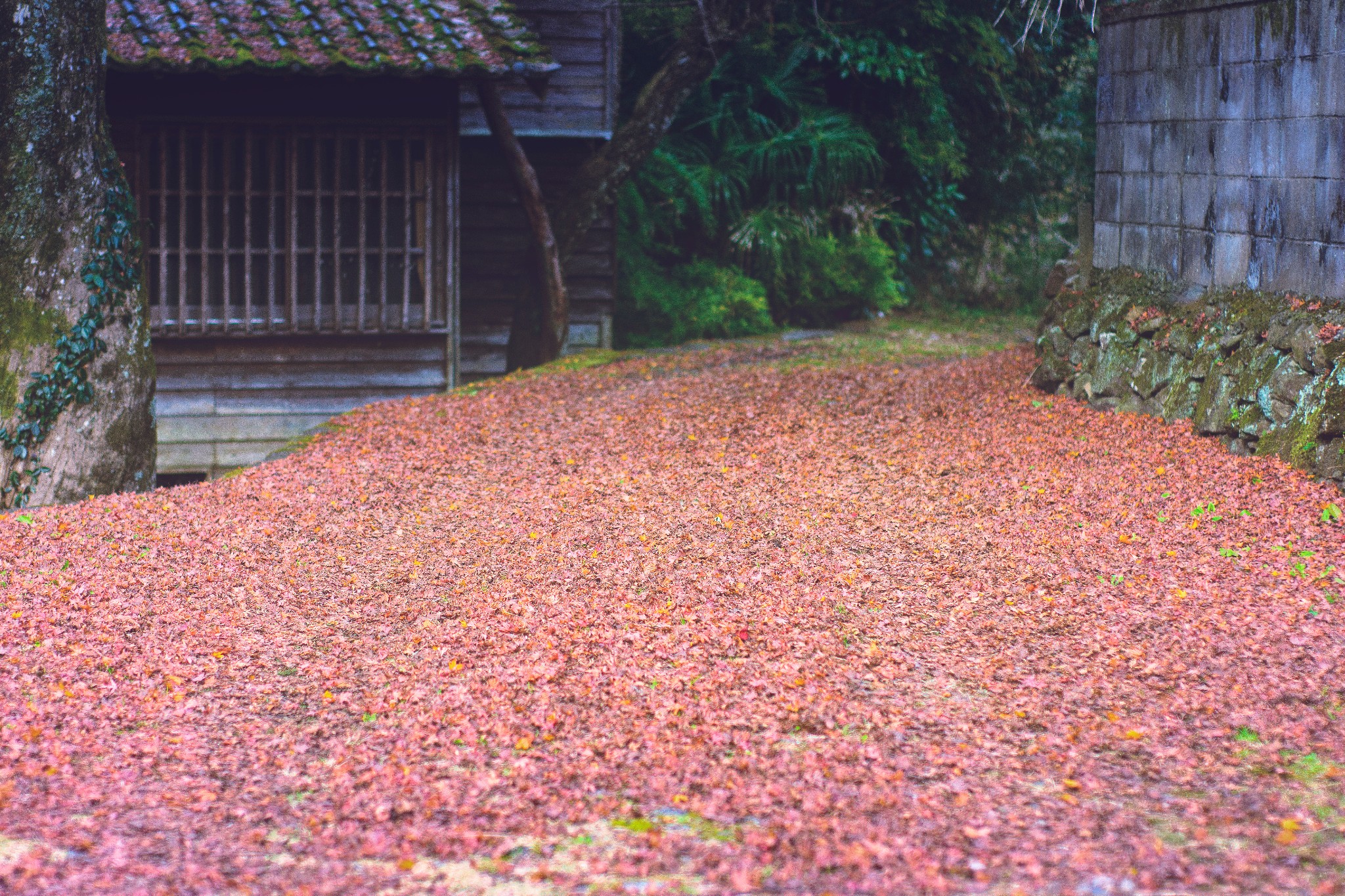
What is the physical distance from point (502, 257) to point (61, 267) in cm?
556

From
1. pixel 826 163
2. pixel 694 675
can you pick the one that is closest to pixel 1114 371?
pixel 694 675

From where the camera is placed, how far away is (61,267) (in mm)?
7090

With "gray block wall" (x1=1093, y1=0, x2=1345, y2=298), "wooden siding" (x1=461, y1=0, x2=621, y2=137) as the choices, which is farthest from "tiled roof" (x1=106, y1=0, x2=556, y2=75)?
"gray block wall" (x1=1093, y1=0, x2=1345, y2=298)

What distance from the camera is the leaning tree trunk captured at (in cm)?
691

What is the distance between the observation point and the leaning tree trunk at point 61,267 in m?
6.91

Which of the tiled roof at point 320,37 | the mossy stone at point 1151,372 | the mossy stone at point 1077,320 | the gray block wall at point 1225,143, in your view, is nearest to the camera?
the gray block wall at point 1225,143

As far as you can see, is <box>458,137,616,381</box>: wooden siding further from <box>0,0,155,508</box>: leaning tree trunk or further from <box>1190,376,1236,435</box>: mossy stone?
<box>1190,376,1236,435</box>: mossy stone

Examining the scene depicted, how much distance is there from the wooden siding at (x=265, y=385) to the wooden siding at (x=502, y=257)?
149cm

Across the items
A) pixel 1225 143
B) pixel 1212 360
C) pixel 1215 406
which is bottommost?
pixel 1215 406

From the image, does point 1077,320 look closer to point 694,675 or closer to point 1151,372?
point 1151,372

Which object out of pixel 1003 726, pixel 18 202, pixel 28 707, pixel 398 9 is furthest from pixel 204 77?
pixel 1003 726

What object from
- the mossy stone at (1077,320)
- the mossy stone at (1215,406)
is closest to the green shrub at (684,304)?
the mossy stone at (1077,320)

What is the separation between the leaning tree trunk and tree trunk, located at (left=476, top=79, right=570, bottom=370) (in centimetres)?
386

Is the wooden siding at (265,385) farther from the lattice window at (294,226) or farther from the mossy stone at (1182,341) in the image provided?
the mossy stone at (1182,341)
